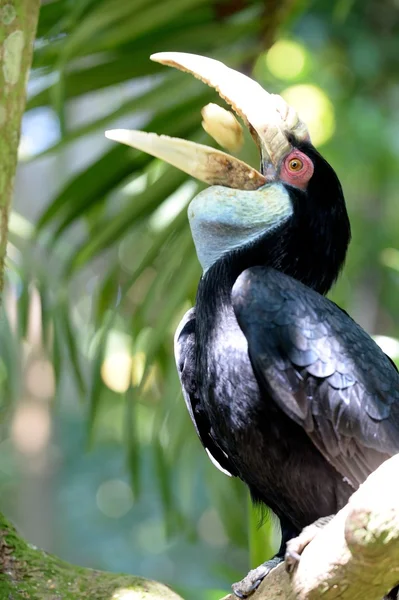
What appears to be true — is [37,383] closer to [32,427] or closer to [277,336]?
[32,427]

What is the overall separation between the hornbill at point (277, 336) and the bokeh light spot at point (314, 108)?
13.5 feet

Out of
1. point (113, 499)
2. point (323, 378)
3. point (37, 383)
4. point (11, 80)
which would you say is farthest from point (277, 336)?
point (113, 499)

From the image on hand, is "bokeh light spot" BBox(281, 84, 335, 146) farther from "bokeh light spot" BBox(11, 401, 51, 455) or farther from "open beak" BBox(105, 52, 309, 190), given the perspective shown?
"open beak" BBox(105, 52, 309, 190)

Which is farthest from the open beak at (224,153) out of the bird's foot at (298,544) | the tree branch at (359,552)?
the tree branch at (359,552)

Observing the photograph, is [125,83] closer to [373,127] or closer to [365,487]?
[365,487]

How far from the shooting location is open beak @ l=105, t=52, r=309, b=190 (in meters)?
2.39

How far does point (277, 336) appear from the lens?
2078mm

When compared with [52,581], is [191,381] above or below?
above

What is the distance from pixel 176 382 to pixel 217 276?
31.0 inches

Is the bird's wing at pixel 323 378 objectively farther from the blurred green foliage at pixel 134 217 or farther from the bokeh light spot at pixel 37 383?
the bokeh light spot at pixel 37 383

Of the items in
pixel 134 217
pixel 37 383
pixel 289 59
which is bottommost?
pixel 134 217

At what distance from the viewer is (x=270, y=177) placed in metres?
2.52

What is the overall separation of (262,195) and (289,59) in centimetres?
481

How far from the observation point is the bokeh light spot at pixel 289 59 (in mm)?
6855
